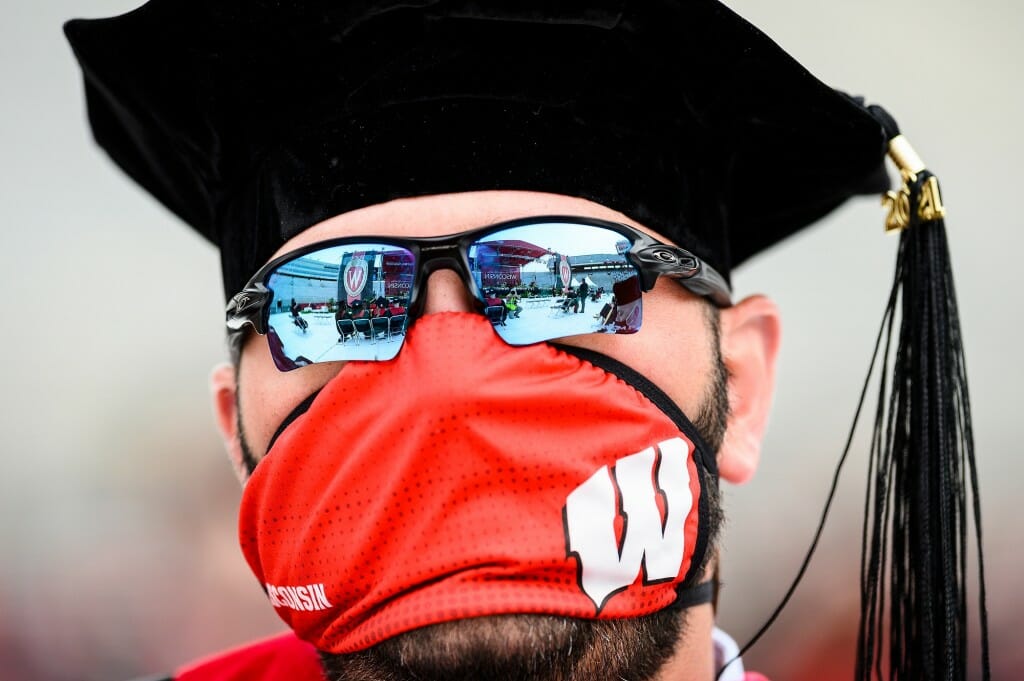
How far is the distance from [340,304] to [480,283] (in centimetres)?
20

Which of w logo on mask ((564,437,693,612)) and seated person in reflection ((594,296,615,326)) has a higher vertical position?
seated person in reflection ((594,296,615,326))

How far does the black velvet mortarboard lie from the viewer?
1.34 metres

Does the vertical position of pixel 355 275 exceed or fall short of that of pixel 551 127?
it falls short

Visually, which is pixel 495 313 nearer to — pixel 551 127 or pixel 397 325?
pixel 397 325

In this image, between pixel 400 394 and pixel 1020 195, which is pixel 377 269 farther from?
pixel 1020 195

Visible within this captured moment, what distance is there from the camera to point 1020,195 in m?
2.84

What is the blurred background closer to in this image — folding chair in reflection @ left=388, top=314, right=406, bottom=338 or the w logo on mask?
the w logo on mask

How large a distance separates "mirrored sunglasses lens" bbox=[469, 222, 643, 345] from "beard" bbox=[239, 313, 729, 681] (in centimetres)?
30

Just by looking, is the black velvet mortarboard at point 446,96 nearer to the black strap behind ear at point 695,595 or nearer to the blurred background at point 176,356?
the black strap behind ear at point 695,595

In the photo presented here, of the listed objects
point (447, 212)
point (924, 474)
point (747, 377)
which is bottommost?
point (924, 474)

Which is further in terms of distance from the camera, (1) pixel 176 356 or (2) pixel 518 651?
(1) pixel 176 356

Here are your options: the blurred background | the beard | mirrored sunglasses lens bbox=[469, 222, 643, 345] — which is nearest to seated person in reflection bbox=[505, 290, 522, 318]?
mirrored sunglasses lens bbox=[469, 222, 643, 345]

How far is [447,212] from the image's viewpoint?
1.32 metres

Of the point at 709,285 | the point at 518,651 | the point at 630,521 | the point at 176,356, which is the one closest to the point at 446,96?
the point at 709,285
